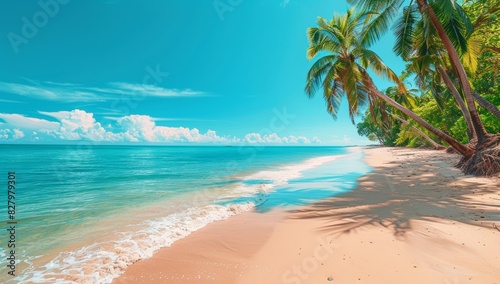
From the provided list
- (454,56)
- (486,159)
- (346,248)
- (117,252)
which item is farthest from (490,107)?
(117,252)

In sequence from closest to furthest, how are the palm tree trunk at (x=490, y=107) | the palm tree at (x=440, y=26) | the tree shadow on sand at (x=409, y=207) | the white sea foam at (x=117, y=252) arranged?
the white sea foam at (x=117, y=252) < the tree shadow on sand at (x=409, y=207) < the palm tree at (x=440, y=26) < the palm tree trunk at (x=490, y=107)

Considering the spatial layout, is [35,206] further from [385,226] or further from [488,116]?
[488,116]

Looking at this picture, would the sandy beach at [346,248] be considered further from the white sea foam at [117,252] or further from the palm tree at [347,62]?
the palm tree at [347,62]

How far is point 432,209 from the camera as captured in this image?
5980 millimetres

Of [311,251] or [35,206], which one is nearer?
[311,251]

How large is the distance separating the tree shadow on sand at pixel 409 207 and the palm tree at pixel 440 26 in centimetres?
410

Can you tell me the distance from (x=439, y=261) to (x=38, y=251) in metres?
7.68

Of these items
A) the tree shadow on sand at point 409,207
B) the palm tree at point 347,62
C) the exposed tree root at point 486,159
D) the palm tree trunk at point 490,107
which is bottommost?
the tree shadow on sand at point 409,207

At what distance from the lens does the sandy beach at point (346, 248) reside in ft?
10.7

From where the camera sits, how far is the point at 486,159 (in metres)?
9.44

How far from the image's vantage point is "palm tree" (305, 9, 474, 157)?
477 inches

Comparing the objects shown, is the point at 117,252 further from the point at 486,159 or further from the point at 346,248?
the point at 486,159

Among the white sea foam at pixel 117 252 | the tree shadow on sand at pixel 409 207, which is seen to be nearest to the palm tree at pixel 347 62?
the tree shadow on sand at pixel 409 207

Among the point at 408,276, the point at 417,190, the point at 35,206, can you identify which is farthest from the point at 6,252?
the point at 417,190
